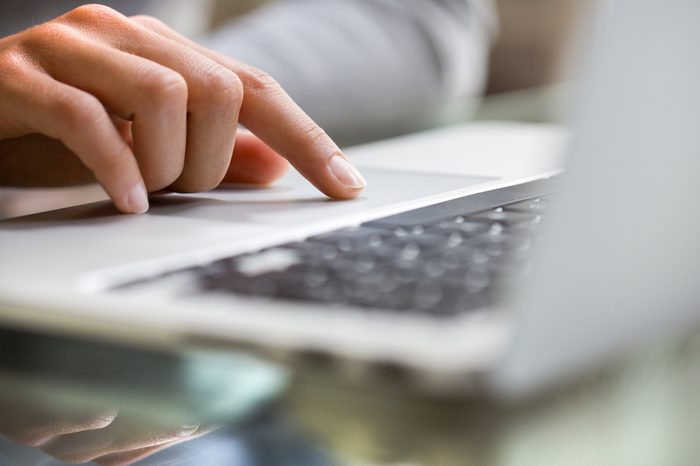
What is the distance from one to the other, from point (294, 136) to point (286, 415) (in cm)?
27

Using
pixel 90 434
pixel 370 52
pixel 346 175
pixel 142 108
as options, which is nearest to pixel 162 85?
pixel 142 108

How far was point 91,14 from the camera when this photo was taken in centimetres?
54

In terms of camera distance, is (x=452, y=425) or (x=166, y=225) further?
(x=166, y=225)

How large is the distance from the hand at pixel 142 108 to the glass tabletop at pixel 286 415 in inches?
6.2

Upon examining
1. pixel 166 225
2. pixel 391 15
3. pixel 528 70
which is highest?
pixel 528 70

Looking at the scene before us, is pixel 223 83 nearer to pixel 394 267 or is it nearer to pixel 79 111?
pixel 79 111

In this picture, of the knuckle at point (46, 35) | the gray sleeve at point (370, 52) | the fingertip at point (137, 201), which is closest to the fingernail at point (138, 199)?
the fingertip at point (137, 201)

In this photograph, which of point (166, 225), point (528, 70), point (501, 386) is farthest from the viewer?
point (528, 70)

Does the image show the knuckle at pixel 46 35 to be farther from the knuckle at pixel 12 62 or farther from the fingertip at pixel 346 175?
the fingertip at pixel 346 175

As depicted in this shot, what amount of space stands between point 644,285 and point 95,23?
1.30 feet

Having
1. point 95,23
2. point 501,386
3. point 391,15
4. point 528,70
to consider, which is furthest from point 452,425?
point 528,70

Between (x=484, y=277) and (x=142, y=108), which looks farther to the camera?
(x=142, y=108)

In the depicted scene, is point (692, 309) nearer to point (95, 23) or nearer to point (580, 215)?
point (580, 215)

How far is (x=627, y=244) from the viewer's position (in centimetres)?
26
